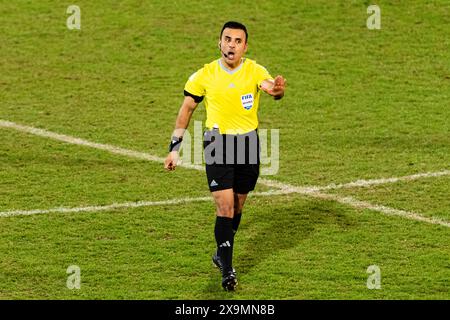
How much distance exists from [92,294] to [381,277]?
2.55m

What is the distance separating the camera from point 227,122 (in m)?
11.4

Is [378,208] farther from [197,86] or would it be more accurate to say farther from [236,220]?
[197,86]

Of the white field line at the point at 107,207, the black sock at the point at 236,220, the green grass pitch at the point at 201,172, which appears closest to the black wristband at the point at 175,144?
the black sock at the point at 236,220

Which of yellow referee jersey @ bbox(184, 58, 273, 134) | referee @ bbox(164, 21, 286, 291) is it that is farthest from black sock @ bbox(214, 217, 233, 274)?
yellow referee jersey @ bbox(184, 58, 273, 134)

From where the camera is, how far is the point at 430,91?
1795cm

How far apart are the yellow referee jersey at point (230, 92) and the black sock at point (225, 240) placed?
0.81 m

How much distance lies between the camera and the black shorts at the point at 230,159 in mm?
11320

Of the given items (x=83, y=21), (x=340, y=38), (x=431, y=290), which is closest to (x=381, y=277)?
(x=431, y=290)

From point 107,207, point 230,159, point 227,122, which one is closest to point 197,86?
point 227,122

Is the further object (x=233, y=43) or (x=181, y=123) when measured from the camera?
(x=181, y=123)

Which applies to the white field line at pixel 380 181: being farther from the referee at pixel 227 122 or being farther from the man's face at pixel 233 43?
the man's face at pixel 233 43

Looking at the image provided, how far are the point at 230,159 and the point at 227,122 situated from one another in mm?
333

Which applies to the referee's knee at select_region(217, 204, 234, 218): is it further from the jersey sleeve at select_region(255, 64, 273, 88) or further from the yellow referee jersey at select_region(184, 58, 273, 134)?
the jersey sleeve at select_region(255, 64, 273, 88)

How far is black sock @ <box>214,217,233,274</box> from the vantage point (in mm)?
11180
